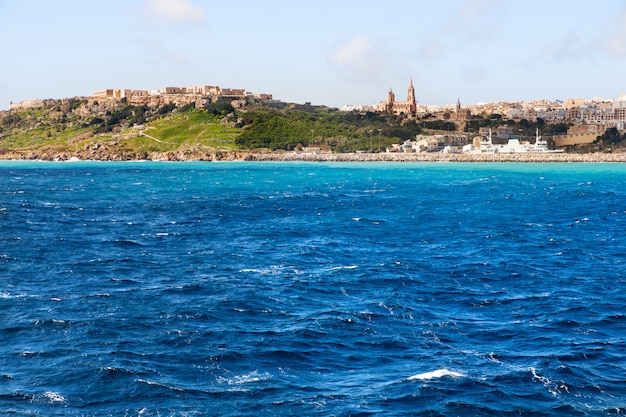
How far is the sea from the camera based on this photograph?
2666 centimetres

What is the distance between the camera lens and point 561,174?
6462 inches

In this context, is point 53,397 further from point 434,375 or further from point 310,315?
point 310,315

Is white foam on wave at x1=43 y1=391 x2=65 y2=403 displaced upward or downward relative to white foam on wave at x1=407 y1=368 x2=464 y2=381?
upward

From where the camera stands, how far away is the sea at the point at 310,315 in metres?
26.7

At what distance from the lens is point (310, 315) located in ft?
123

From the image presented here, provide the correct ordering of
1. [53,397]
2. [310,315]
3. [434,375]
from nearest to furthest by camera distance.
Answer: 1. [53,397]
2. [434,375]
3. [310,315]

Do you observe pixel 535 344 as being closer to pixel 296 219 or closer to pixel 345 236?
pixel 345 236

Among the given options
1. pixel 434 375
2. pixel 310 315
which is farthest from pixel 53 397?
pixel 310 315

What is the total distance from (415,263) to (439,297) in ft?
33.9

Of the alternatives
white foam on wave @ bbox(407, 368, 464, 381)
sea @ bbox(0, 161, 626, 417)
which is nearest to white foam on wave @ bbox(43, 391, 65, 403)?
sea @ bbox(0, 161, 626, 417)

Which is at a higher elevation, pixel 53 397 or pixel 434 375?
pixel 53 397

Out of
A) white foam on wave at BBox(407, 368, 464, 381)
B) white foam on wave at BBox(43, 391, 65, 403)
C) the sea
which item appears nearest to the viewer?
white foam on wave at BBox(43, 391, 65, 403)

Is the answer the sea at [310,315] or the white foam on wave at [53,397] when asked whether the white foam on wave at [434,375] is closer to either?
the sea at [310,315]

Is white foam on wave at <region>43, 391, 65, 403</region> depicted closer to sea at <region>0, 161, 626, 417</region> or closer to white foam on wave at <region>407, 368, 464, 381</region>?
sea at <region>0, 161, 626, 417</region>
